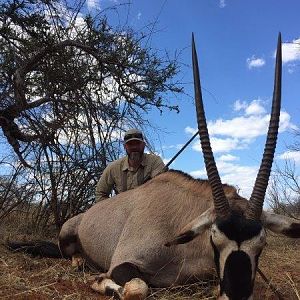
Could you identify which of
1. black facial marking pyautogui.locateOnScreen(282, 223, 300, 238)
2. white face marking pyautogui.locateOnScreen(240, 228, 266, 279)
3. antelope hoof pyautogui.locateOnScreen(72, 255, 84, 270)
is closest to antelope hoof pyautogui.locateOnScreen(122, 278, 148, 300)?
white face marking pyautogui.locateOnScreen(240, 228, 266, 279)

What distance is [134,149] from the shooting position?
6254mm

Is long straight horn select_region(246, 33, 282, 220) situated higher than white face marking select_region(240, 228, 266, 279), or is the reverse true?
long straight horn select_region(246, 33, 282, 220)

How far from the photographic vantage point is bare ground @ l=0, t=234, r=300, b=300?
3.98 metres

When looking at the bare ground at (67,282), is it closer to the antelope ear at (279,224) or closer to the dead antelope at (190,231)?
the dead antelope at (190,231)

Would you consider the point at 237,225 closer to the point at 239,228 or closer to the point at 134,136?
the point at 239,228

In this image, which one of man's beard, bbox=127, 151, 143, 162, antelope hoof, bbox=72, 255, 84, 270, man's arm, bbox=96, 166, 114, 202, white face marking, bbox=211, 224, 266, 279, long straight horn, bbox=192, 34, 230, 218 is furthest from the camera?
man's arm, bbox=96, 166, 114, 202

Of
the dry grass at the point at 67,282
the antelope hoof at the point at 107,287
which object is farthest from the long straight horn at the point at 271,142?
the antelope hoof at the point at 107,287

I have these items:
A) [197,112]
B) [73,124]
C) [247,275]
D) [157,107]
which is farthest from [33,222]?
[247,275]

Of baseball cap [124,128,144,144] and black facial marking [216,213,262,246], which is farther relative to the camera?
baseball cap [124,128,144,144]

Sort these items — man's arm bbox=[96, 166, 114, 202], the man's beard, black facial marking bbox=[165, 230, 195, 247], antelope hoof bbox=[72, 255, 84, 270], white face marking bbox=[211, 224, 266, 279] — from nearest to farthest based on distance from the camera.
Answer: white face marking bbox=[211, 224, 266, 279] < black facial marking bbox=[165, 230, 195, 247] < antelope hoof bbox=[72, 255, 84, 270] < the man's beard < man's arm bbox=[96, 166, 114, 202]

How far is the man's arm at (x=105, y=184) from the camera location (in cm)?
636

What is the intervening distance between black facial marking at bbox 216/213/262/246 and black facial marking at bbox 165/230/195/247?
299 mm

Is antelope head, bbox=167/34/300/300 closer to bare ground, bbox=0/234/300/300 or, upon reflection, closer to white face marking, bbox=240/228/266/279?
white face marking, bbox=240/228/266/279

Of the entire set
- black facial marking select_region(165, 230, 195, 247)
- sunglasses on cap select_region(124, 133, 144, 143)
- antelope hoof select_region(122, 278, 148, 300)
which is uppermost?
sunglasses on cap select_region(124, 133, 144, 143)
